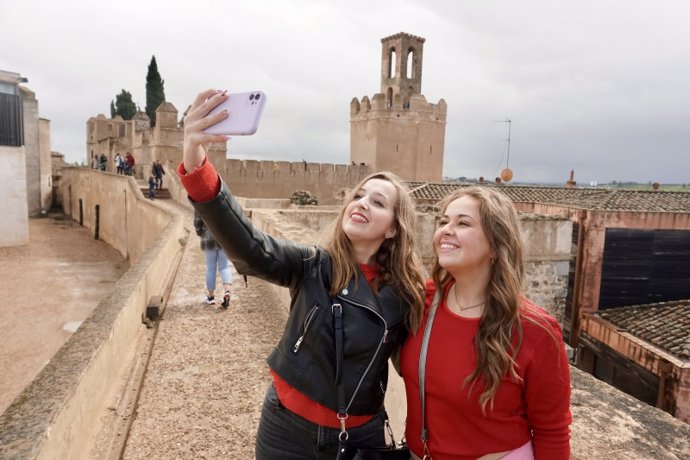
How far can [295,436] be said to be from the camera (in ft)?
5.62

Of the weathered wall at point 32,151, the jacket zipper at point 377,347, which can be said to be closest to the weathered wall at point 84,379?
the jacket zipper at point 377,347

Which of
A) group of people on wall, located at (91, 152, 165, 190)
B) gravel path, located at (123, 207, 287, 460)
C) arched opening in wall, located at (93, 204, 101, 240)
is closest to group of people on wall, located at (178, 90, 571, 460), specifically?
gravel path, located at (123, 207, 287, 460)

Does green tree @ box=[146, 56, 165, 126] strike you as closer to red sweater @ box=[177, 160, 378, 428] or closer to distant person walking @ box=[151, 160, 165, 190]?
distant person walking @ box=[151, 160, 165, 190]

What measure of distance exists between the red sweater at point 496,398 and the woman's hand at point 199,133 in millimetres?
955

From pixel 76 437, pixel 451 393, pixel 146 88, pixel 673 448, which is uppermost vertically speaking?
pixel 146 88

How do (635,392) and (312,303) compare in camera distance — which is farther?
(635,392)

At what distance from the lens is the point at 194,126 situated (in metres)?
1.59

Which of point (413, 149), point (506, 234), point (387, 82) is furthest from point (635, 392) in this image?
point (387, 82)

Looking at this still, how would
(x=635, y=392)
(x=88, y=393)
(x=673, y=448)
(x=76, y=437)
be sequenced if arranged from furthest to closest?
(x=635, y=392) < (x=88, y=393) < (x=76, y=437) < (x=673, y=448)

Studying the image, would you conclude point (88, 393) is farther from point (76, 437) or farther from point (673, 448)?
point (673, 448)

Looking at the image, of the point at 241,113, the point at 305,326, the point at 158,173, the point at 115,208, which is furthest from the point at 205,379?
the point at 115,208

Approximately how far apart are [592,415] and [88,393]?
8.52ft

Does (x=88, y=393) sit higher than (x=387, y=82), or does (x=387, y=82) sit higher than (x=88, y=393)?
(x=387, y=82)

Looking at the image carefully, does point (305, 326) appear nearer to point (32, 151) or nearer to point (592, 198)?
point (592, 198)
